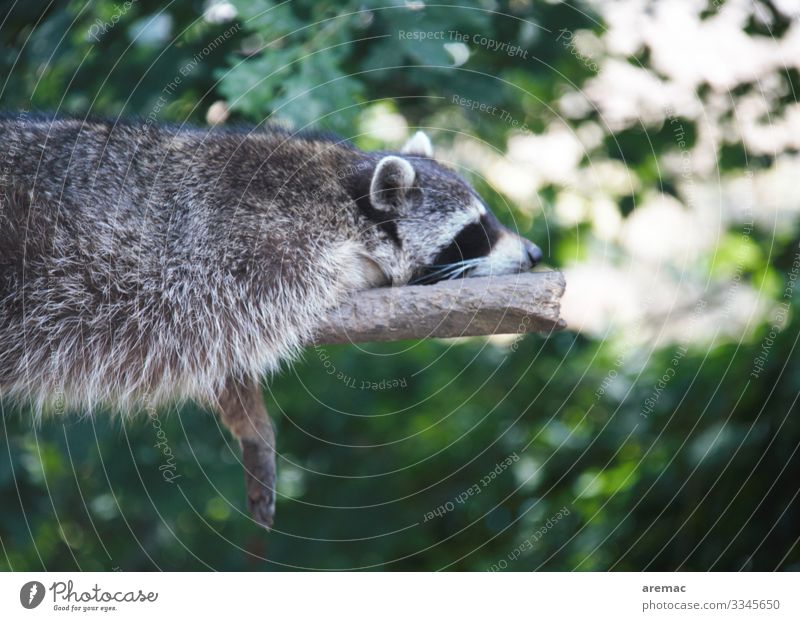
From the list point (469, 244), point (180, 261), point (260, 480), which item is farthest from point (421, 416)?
point (180, 261)

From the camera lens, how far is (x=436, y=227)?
4.96m

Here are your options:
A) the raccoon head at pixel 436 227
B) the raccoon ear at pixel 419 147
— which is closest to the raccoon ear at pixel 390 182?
the raccoon head at pixel 436 227

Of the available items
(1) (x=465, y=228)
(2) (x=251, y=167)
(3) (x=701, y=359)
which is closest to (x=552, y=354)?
(3) (x=701, y=359)

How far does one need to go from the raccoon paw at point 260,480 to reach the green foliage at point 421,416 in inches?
21.0

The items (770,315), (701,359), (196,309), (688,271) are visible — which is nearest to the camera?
(196,309)

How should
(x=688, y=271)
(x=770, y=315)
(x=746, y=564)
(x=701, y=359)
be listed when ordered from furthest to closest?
(x=688, y=271) < (x=701, y=359) < (x=770, y=315) < (x=746, y=564)

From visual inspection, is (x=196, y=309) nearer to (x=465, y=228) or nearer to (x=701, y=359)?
(x=465, y=228)

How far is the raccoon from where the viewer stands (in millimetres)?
4332

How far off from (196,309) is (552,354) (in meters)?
3.80

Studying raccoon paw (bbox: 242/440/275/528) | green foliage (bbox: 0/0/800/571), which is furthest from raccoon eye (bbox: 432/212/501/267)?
raccoon paw (bbox: 242/440/275/528)

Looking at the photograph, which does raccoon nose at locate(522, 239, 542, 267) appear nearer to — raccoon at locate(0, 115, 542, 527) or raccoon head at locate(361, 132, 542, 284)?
raccoon head at locate(361, 132, 542, 284)

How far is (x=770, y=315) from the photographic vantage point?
6.88 meters

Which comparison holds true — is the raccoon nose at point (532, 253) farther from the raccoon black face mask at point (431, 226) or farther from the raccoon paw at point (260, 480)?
the raccoon paw at point (260, 480)

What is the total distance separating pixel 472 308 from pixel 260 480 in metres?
1.47
